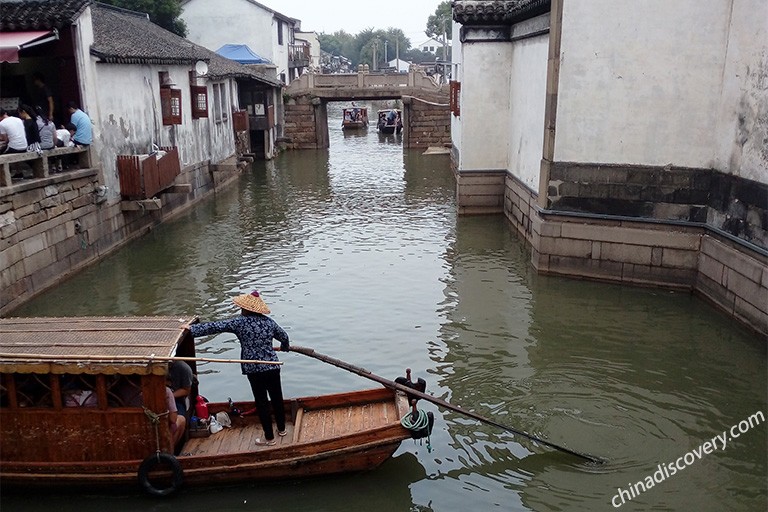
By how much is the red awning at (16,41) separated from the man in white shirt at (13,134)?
1123 mm

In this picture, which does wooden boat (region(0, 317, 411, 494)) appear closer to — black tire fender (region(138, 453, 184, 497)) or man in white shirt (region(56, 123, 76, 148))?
black tire fender (region(138, 453, 184, 497))

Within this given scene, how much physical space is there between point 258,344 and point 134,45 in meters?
13.9

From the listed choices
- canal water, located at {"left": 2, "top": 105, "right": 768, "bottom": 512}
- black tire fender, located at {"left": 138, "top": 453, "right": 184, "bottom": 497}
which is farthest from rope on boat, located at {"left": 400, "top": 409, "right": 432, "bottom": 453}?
black tire fender, located at {"left": 138, "top": 453, "right": 184, "bottom": 497}

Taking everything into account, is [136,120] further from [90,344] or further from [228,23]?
[228,23]

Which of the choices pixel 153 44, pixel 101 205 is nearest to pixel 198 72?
pixel 153 44

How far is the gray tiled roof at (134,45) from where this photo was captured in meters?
15.9

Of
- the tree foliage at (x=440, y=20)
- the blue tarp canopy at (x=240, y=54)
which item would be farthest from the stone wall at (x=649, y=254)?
the tree foliage at (x=440, y=20)

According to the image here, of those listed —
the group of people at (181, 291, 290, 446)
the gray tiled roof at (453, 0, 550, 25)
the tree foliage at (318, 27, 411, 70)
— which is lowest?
the group of people at (181, 291, 290, 446)

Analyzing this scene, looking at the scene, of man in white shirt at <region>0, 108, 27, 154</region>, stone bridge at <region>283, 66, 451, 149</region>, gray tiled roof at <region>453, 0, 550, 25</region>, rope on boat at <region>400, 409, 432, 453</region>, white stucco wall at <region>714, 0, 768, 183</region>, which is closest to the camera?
rope on boat at <region>400, 409, 432, 453</region>

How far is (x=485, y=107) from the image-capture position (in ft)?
64.0

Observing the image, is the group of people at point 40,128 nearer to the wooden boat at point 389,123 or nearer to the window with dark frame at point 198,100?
the window with dark frame at point 198,100

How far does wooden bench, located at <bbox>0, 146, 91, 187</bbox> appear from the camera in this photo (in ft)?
38.8

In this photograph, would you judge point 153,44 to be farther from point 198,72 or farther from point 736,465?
point 736,465

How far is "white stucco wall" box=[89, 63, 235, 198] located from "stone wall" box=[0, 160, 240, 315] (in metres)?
0.92
